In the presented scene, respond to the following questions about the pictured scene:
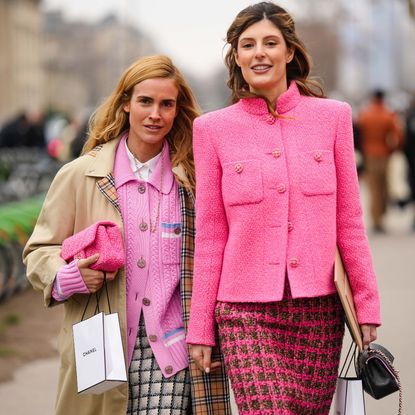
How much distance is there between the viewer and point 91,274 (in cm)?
430

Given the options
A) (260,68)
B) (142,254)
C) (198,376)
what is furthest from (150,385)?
(260,68)

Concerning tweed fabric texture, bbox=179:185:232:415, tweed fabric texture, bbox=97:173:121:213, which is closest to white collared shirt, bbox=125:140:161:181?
tweed fabric texture, bbox=97:173:121:213

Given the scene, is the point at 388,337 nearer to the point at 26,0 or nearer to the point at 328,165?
the point at 328,165

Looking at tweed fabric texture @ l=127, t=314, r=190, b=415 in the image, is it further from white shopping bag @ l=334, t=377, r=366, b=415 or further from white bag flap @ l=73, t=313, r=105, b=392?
white shopping bag @ l=334, t=377, r=366, b=415

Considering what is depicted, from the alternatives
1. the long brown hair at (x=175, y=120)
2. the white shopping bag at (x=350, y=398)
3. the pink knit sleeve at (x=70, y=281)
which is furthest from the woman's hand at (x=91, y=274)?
the white shopping bag at (x=350, y=398)

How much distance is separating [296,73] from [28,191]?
14.7 meters

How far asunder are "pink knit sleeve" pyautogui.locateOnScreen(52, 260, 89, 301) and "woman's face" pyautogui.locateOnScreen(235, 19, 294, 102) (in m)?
0.91

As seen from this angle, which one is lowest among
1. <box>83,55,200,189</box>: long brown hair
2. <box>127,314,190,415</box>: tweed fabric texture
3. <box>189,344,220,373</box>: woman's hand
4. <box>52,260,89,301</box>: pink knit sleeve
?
<box>127,314,190,415</box>: tweed fabric texture

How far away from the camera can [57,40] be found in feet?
348

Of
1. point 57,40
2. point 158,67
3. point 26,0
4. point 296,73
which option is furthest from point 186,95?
point 57,40

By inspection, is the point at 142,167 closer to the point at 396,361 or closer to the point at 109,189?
the point at 109,189

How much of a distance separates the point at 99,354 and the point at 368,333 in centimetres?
93

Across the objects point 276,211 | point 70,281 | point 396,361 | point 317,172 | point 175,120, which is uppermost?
point 175,120

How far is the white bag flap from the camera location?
4164 millimetres
